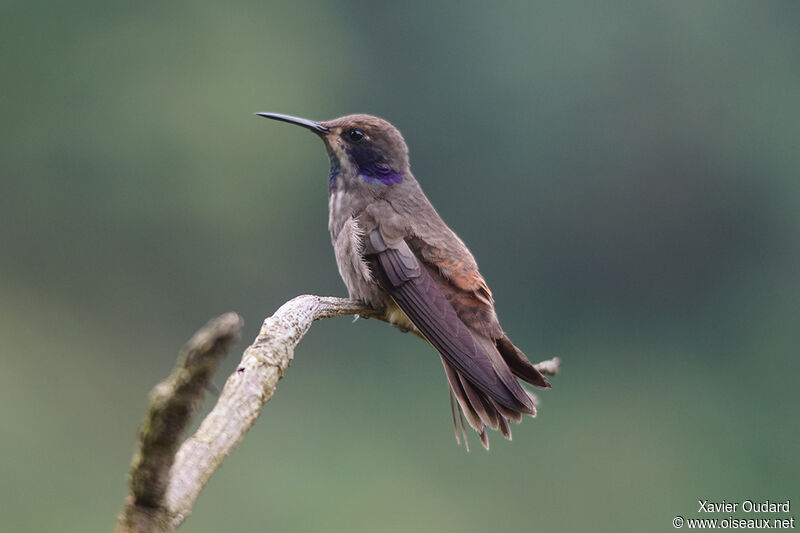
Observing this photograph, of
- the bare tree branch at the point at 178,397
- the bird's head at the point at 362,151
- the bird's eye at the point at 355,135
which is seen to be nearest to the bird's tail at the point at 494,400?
the bird's head at the point at 362,151

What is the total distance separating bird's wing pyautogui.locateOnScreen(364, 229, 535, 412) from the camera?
10.8ft

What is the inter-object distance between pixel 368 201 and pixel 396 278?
0.43 metres

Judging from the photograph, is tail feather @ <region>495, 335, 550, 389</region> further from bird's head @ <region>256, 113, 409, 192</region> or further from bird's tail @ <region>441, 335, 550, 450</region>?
bird's head @ <region>256, 113, 409, 192</region>

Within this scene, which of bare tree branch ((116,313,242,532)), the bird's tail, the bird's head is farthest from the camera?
the bird's head

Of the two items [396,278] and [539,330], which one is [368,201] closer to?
[396,278]

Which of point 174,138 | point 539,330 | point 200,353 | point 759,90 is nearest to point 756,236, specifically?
point 759,90

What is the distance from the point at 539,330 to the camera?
2120 centimetres

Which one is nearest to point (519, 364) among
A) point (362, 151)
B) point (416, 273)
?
point (416, 273)

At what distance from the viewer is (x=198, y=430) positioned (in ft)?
6.10

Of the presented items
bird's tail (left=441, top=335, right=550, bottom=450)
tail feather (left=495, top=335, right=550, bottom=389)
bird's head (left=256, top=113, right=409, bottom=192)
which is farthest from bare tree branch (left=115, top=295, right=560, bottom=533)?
bird's head (left=256, top=113, right=409, bottom=192)

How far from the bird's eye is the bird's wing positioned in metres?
0.47

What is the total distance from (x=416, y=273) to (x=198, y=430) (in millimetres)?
1922

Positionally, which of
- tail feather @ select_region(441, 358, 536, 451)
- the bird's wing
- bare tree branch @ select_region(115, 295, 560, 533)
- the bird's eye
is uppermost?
the bird's eye

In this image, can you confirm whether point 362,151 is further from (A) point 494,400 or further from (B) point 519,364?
(A) point 494,400
